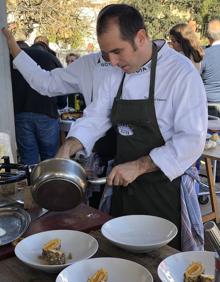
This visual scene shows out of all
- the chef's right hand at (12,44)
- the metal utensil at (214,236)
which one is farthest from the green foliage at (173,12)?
the metal utensil at (214,236)

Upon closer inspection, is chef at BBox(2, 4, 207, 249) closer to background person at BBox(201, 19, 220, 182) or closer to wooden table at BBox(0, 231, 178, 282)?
wooden table at BBox(0, 231, 178, 282)

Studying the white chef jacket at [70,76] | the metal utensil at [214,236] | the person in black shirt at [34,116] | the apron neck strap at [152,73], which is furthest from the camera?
the person in black shirt at [34,116]

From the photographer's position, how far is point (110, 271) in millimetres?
1044

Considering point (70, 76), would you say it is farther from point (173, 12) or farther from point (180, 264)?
point (173, 12)

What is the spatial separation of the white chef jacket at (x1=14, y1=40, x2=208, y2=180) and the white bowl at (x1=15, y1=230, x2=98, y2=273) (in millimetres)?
447

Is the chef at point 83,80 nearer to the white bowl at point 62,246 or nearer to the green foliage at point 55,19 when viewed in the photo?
the white bowl at point 62,246

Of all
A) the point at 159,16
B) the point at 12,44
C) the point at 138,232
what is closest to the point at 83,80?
the point at 12,44

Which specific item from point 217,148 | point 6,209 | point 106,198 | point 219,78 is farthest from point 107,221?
point 219,78

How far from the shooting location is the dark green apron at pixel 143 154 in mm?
1587

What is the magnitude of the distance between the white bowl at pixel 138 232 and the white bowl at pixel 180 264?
96mm

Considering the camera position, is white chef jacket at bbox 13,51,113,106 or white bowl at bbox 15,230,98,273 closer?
white bowl at bbox 15,230,98,273

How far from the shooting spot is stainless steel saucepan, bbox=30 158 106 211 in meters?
1.30

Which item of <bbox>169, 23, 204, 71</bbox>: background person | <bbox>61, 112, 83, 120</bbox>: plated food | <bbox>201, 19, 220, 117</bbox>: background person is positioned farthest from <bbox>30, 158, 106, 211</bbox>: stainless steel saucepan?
<bbox>201, 19, 220, 117</bbox>: background person

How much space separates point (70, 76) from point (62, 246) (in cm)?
132
